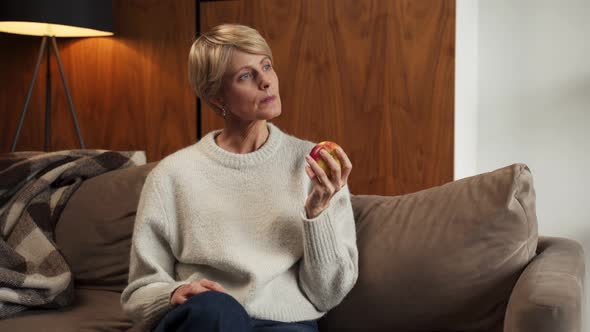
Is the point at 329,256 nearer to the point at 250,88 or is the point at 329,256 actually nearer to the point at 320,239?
the point at 320,239

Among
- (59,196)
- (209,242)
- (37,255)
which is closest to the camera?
(209,242)

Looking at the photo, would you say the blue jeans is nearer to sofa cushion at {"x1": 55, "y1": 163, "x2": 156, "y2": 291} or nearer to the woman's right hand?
the woman's right hand

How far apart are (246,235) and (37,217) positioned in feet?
2.78

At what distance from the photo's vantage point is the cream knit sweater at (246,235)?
1.60 meters

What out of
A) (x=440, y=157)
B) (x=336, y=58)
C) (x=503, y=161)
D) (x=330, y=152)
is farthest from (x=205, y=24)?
(x=330, y=152)

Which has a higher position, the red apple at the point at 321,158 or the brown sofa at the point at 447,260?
the red apple at the point at 321,158

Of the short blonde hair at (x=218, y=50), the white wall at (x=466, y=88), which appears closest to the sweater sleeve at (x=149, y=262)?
the short blonde hair at (x=218, y=50)

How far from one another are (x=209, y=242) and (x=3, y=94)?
6.74ft

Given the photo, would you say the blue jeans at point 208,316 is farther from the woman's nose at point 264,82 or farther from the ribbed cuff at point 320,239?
the woman's nose at point 264,82

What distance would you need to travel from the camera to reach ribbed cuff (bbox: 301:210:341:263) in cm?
157

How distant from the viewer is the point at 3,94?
329 centimetres

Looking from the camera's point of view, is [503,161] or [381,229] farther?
[503,161]

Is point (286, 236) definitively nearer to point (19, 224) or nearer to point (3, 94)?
point (19, 224)

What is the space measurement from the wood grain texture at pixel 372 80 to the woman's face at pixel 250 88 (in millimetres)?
935
